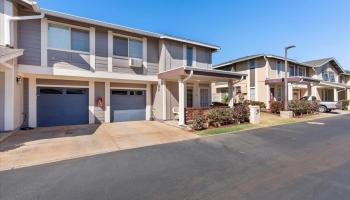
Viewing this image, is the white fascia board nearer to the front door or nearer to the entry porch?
the entry porch

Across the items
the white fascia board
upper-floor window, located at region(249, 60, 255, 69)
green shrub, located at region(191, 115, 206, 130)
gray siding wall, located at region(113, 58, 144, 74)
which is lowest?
green shrub, located at region(191, 115, 206, 130)

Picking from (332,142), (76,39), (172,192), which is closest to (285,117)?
(332,142)

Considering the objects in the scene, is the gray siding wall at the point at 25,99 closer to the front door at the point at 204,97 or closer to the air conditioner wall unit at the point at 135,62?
the air conditioner wall unit at the point at 135,62

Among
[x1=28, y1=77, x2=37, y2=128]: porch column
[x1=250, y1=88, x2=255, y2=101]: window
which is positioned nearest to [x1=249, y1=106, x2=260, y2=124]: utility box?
[x1=250, y1=88, x2=255, y2=101]: window

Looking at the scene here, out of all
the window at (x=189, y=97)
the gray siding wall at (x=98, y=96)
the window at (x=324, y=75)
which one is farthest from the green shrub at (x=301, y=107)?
the gray siding wall at (x=98, y=96)

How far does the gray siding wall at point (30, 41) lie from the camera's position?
9484 millimetres

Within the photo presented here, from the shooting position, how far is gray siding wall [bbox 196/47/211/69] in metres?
15.3

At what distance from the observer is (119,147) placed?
707cm

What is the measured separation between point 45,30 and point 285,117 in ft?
58.2

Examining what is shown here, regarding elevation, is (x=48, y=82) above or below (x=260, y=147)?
above

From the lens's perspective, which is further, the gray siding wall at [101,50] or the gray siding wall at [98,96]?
the gray siding wall at [98,96]

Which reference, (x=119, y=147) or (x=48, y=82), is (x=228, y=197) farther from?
(x=48, y=82)

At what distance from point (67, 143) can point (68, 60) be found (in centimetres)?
530

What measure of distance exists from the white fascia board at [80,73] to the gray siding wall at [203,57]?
13.7ft
